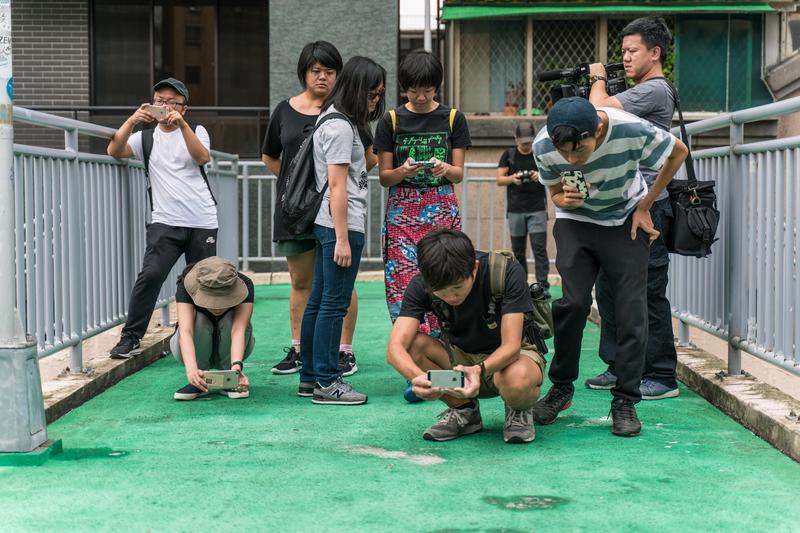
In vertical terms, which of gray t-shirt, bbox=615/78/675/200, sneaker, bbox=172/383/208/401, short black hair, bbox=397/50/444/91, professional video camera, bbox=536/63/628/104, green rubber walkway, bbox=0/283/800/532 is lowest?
green rubber walkway, bbox=0/283/800/532

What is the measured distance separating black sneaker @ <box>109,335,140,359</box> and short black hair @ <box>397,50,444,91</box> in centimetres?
234

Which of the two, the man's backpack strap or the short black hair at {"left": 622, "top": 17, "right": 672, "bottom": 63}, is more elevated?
the short black hair at {"left": 622, "top": 17, "right": 672, "bottom": 63}

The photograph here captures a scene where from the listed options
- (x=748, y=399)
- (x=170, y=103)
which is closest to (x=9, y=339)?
(x=170, y=103)

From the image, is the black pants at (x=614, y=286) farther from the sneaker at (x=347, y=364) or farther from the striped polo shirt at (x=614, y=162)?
the sneaker at (x=347, y=364)

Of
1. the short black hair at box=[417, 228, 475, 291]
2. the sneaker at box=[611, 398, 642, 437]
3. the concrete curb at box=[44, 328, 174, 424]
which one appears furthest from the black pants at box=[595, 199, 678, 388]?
the concrete curb at box=[44, 328, 174, 424]

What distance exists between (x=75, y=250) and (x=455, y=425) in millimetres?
2413

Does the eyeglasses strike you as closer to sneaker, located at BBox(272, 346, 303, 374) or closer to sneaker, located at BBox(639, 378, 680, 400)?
sneaker, located at BBox(272, 346, 303, 374)

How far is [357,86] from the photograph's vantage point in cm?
512

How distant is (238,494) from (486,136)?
11.0 metres

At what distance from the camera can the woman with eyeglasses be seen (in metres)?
5.10

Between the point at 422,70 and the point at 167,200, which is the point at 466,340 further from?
the point at 167,200

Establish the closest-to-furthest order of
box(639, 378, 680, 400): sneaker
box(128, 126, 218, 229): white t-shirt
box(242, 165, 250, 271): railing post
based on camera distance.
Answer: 1. box(639, 378, 680, 400): sneaker
2. box(128, 126, 218, 229): white t-shirt
3. box(242, 165, 250, 271): railing post

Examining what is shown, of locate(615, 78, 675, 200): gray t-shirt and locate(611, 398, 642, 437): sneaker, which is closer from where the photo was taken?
locate(611, 398, 642, 437): sneaker

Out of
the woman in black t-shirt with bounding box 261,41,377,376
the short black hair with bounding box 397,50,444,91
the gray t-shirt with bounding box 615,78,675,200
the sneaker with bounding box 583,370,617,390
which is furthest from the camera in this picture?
the woman in black t-shirt with bounding box 261,41,377,376
